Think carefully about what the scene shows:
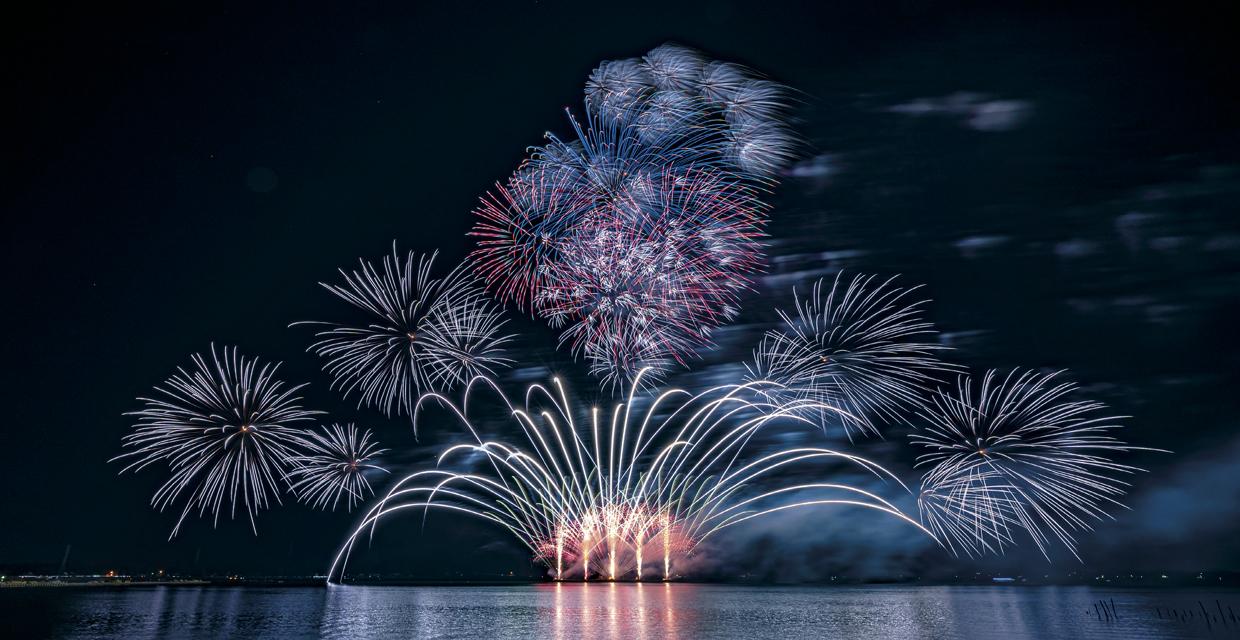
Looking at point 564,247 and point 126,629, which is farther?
point 564,247

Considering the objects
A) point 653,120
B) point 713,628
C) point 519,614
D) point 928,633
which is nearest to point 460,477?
point 519,614

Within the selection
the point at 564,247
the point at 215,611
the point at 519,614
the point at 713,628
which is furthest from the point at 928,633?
the point at 215,611

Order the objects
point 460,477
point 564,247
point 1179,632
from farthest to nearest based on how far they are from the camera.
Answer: point 460,477 → point 564,247 → point 1179,632

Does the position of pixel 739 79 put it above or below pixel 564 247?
above

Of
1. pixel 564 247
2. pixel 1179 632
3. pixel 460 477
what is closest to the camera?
pixel 1179 632

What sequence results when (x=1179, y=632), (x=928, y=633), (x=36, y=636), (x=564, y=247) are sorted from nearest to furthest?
(x=36, y=636) < (x=928, y=633) < (x=1179, y=632) < (x=564, y=247)

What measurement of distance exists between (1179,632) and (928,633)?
14.2 meters

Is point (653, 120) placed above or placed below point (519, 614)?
above

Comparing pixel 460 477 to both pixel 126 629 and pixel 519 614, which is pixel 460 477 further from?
pixel 126 629

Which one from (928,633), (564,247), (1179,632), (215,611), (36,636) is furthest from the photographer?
(215,611)

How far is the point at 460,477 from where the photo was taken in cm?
4628

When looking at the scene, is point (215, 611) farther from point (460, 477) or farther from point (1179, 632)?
point (1179, 632)

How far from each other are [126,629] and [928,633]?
3156 cm

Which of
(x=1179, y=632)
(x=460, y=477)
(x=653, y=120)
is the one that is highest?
(x=653, y=120)
